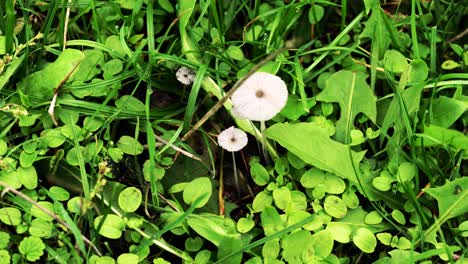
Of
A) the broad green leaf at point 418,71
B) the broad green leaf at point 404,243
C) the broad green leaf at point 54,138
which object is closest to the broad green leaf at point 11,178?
the broad green leaf at point 54,138

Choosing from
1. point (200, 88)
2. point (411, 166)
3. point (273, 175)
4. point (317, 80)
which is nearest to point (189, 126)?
point (200, 88)

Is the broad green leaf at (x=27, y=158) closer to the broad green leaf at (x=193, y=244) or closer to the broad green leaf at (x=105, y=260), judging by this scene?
the broad green leaf at (x=105, y=260)

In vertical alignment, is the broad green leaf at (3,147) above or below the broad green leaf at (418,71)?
below

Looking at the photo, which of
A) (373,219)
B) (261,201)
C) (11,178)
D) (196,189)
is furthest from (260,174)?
(11,178)

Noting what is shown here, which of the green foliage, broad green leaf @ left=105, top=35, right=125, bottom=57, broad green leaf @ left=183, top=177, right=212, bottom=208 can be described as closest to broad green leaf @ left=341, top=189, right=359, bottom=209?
the green foliage

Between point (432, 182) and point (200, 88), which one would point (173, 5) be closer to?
point (200, 88)
